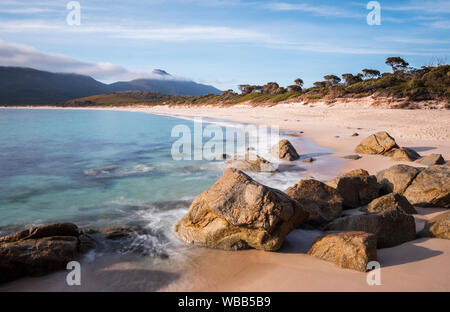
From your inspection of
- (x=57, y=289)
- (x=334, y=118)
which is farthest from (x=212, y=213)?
(x=334, y=118)

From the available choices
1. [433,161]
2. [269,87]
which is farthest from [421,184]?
[269,87]

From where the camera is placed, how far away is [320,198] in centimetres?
600

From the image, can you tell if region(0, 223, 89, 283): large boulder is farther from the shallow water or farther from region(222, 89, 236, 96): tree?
region(222, 89, 236, 96): tree

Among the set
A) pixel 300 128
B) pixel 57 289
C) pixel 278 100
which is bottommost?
pixel 57 289

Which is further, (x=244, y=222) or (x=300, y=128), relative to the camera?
(x=300, y=128)

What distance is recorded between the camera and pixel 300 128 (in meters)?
23.4

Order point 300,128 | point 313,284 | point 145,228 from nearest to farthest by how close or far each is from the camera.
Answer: point 313,284 < point 145,228 < point 300,128

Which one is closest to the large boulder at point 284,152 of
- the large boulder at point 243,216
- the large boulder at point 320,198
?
the large boulder at point 320,198

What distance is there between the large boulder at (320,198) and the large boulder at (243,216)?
75 centimetres

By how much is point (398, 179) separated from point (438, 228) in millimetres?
2357

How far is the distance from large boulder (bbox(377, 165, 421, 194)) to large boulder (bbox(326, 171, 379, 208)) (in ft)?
1.77

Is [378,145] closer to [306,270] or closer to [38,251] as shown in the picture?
[306,270]

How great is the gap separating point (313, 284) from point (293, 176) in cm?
640

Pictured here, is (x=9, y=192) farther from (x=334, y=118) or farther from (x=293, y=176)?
(x=334, y=118)
